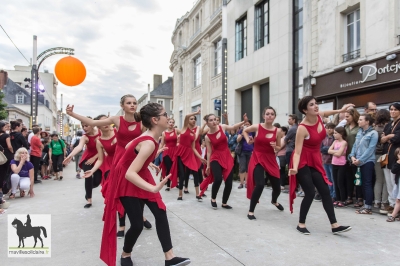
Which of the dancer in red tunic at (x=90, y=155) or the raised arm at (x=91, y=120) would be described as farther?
the dancer in red tunic at (x=90, y=155)

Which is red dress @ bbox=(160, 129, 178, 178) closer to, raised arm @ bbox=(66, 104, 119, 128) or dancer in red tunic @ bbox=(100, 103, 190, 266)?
raised arm @ bbox=(66, 104, 119, 128)

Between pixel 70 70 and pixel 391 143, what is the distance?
6.65 meters

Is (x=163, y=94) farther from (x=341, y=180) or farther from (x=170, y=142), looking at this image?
(x=341, y=180)

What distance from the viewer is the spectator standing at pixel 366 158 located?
6.05 metres

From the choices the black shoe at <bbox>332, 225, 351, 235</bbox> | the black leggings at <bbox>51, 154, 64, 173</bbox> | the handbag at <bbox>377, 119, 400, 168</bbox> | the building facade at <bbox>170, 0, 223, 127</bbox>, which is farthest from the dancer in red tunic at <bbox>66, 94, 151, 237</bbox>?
the building facade at <bbox>170, 0, 223, 127</bbox>

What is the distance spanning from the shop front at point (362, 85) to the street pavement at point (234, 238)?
5601mm

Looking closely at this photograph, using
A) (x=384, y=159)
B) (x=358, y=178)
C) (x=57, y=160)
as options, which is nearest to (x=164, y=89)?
(x=57, y=160)

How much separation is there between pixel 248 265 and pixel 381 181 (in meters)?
3.93

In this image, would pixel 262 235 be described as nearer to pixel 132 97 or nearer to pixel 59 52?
pixel 132 97

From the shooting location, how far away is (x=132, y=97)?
4836 millimetres

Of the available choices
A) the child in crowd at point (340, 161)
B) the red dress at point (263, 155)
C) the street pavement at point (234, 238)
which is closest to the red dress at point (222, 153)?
the red dress at point (263, 155)

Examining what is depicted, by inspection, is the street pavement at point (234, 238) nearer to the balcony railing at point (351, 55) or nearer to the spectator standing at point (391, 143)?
the spectator standing at point (391, 143)

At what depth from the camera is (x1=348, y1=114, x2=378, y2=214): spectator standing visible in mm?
6047

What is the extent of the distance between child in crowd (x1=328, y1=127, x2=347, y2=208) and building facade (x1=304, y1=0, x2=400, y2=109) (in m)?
4.42
